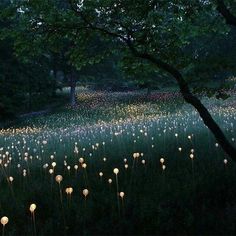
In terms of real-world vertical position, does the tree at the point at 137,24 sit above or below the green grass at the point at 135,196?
above

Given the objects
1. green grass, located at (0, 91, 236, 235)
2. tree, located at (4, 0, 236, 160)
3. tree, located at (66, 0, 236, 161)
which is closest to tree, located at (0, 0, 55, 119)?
green grass, located at (0, 91, 236, 235)

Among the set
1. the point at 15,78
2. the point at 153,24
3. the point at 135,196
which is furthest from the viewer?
the point at 15,78

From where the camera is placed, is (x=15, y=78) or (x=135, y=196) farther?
(x=15, y=78)

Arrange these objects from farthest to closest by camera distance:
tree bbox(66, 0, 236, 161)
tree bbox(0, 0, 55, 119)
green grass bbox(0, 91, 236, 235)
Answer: tree bbox(0, 0, 55, 119) < tree bbox(66, 0, 236, 161) < green grass bbox(0, 91, 236, 235)

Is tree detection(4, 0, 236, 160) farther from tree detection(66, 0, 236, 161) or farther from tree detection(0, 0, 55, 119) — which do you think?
tree detection(0, 0, 55, 119)

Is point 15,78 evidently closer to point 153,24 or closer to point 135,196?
point 153,24

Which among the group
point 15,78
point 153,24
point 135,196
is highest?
point 15,78

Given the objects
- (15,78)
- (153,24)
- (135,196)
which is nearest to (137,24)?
(153,24)

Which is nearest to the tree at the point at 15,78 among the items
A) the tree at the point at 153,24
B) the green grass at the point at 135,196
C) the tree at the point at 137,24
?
the green grass at the point at 135,196

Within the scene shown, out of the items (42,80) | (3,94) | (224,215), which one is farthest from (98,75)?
(224,215)

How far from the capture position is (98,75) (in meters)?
43.2

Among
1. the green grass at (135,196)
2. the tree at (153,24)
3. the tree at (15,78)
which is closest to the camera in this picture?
the green grass at (135,196)

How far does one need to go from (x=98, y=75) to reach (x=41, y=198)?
→ 35.2 metres

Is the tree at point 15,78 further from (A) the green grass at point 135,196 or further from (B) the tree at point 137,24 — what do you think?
(B) the tree at point 137,24
